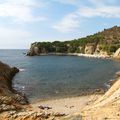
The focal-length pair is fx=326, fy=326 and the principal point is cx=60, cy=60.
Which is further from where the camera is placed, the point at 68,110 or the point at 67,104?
the point at 67,104

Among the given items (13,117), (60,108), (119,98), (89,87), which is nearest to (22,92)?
(89,87)

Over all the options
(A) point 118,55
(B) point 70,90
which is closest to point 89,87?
(B) point 70,90

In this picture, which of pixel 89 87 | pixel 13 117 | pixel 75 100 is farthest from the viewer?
pixel 89 87

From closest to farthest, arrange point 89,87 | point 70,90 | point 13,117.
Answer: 1. point 13,117
2. point 70,90
3. point 89,87

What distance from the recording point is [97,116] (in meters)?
26.1

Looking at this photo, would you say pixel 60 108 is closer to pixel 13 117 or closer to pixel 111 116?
pixel 13 117

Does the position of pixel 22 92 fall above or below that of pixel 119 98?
below

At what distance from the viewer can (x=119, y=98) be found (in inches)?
1195

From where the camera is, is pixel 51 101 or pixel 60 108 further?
pixel 51 101

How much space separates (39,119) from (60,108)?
17148mm

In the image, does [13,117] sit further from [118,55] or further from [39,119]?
[118,55]

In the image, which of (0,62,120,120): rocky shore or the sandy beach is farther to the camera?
the sandy beach

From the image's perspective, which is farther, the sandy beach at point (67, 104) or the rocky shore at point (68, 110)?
the sandy beach at point (67, 104)

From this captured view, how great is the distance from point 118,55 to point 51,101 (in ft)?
435
